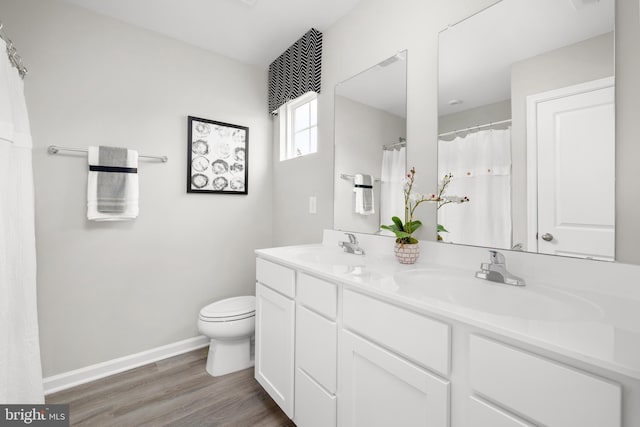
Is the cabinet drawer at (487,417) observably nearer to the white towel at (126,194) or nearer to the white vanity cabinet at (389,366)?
the white vanity cabinet at (389,366)

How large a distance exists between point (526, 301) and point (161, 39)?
9.01 ft

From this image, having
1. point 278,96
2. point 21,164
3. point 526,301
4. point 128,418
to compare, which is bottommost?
point 128,418

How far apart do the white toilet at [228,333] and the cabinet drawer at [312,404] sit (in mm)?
706

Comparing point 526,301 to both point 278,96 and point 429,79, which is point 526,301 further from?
point 278,96

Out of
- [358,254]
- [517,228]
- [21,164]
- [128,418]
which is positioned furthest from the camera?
[358,254]

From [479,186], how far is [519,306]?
0.53m

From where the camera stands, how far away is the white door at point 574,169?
92 cm

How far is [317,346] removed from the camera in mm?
1200

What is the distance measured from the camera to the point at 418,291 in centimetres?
90

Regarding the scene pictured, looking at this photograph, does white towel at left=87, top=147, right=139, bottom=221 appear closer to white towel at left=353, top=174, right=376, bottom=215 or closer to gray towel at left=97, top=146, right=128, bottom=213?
gray towel at left=97, top=146, right=128, bottom=213

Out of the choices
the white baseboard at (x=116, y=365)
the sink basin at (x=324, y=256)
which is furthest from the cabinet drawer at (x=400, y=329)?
the white baseboard at (x=116, y=365)

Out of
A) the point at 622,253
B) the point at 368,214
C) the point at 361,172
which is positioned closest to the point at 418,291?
the point at 622,253

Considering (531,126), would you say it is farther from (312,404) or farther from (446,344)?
(312,404)

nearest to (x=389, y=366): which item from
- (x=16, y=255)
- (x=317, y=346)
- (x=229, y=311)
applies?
(x=317, y=346)
